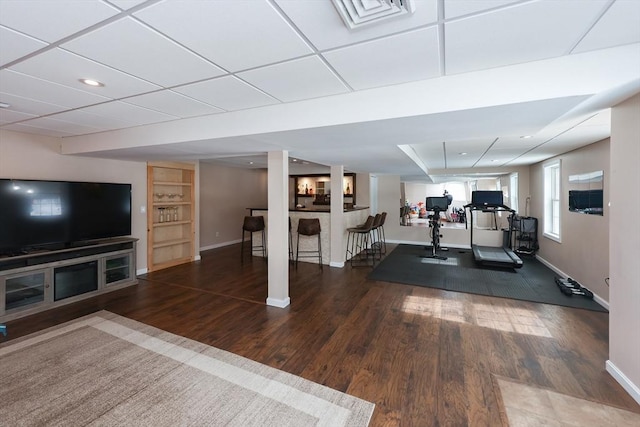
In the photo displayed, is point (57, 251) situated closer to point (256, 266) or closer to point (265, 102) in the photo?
point (256, 266)

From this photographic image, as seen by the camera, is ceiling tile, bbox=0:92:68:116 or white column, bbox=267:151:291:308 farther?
white column, bbox=267:151:291:308

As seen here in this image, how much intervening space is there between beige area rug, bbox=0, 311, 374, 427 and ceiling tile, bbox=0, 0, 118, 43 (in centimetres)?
237

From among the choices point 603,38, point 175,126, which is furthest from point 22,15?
point 603,38

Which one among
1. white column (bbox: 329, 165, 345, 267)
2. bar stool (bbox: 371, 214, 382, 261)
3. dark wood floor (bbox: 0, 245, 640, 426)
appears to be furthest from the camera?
bar stool (bbox: 371, 214, 382, 261)

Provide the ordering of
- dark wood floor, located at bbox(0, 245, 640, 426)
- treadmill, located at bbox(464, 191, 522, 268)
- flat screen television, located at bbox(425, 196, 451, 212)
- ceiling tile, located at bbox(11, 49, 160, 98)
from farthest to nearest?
flat screen television, located at bbox(425, 196, 451, 212) → treadmill, located at bbox(464, 191, 522, 268) → dark wood floor, located at bbox(0, 245, 640, 426) → ceiling tile, located at bbox(11, 49, 160, 98)

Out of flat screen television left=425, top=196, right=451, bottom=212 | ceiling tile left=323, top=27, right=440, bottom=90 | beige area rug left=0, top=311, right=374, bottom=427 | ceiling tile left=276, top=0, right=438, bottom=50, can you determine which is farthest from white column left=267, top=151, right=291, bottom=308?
flat screen television left=425, top=196, right=451, bottom=212

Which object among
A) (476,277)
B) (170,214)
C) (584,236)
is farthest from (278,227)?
(584,236)

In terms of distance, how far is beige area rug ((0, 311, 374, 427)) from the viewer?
1847 millimetres

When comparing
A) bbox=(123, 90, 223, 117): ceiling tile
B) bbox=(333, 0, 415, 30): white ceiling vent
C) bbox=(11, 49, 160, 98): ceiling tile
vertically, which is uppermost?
bbox=(123, 90, 223, 117): ceiling tile

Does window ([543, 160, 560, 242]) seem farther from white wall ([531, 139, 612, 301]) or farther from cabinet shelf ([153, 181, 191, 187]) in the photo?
cabinet shelf ([153, 181, 191, 187])

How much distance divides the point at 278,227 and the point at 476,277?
12.4ft

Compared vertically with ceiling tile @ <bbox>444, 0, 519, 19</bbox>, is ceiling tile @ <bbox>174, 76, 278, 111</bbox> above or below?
above

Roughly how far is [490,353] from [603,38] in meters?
2.53

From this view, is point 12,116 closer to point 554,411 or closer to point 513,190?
point 554,411
